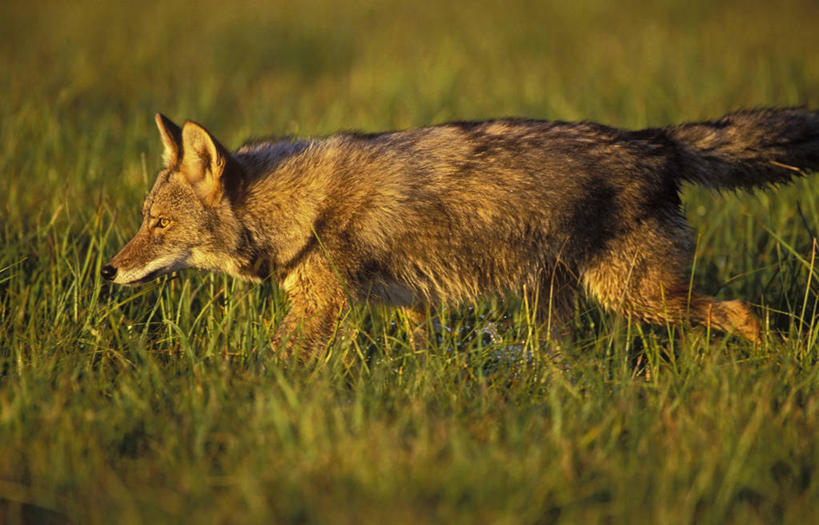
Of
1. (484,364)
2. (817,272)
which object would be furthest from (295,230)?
(817,272)

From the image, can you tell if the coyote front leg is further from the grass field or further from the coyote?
the grass field

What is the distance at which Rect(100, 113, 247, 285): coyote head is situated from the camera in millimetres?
4668

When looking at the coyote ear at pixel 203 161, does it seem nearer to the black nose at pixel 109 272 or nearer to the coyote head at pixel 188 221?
the coyote head at pixel 188 221

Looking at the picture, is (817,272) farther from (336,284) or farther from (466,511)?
(466,511)

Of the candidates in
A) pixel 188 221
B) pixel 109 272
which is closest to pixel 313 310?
pixel 188 221

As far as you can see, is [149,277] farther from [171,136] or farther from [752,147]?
[752,147]

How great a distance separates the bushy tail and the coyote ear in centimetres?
257

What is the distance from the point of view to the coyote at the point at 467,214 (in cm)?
456

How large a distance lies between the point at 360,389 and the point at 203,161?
1.75 metres

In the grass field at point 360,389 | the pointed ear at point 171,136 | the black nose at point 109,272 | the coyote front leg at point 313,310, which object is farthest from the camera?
the pointed ear at point 171,136

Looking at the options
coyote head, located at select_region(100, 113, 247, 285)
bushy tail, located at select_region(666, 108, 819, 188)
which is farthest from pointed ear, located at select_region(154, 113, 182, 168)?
bushy tail, located at select_region(666, 108, 819, 188)

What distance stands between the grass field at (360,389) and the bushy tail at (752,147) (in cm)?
62

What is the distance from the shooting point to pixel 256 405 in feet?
10.9

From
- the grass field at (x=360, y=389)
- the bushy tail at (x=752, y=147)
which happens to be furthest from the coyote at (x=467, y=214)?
the grass field at (x=360, y=389)
